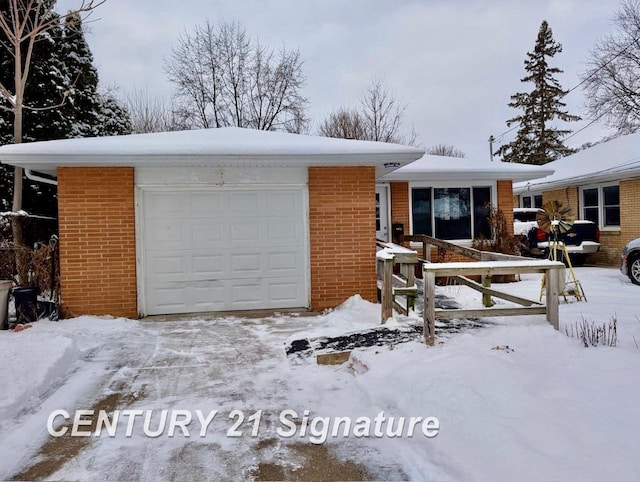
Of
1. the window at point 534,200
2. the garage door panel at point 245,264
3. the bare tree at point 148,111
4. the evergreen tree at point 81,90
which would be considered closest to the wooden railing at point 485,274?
the garage door panel at point 245,264

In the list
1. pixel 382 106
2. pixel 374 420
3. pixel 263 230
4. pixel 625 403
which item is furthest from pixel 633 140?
pixel 374 420

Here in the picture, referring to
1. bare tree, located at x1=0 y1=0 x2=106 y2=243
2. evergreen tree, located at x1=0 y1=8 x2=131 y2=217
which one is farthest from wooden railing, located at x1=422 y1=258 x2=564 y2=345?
evergreen tree, located at x1=0 y1=8 x2=131 y2=217

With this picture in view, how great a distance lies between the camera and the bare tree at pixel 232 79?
77.1 ft

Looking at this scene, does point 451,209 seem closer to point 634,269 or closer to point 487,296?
point 634,269

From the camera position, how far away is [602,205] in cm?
1416

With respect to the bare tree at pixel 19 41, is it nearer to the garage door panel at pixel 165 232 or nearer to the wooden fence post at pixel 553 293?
the garage door panel at pixel 165 232

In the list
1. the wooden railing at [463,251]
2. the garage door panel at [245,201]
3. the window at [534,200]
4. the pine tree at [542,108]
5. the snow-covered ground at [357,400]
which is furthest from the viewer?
the pine tree at [542,108]

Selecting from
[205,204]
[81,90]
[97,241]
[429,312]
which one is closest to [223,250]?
[205,204]

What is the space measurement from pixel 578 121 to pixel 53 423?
116ft

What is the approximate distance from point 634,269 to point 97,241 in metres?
10.9

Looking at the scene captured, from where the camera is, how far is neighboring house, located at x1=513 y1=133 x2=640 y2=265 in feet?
42.3

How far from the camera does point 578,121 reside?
101 ft

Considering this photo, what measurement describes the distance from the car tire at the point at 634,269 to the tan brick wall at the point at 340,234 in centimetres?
609

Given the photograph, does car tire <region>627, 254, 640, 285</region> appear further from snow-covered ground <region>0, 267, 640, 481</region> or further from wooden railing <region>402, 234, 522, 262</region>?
snow-covered ground <region>0, 267, 640, 481</region>
